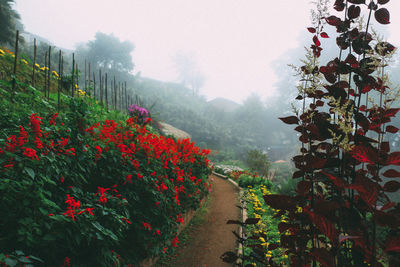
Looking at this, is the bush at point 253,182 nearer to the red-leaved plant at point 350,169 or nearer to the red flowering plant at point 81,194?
the red flowering plant at point 81,194

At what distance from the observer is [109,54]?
2817 cm

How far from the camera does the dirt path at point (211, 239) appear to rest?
3.22 metres

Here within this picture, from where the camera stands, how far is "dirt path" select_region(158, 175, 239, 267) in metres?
3.22

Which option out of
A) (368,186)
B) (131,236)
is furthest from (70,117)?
(368,186)

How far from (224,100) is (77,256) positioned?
1508 inches

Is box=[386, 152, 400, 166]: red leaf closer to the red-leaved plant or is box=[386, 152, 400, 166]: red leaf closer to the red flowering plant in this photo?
the red-leaved plant

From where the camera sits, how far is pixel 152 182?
2.71 metres

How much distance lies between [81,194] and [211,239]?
106 inches

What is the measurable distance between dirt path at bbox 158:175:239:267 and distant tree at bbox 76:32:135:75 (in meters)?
26.0

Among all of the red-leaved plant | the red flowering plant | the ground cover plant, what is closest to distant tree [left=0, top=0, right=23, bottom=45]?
the ground cover plant

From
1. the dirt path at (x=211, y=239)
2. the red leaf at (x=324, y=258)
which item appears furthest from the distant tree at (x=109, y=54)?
the red leaf at (x=324, y=258)

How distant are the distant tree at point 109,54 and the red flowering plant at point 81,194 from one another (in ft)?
89.9

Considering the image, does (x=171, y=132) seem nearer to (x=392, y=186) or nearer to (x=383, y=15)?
(x=383, y=15)

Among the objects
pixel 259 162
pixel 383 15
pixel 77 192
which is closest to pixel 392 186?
pixel 383 15
